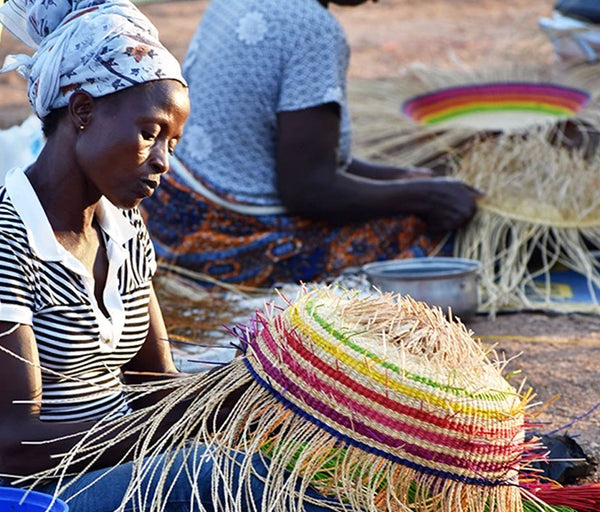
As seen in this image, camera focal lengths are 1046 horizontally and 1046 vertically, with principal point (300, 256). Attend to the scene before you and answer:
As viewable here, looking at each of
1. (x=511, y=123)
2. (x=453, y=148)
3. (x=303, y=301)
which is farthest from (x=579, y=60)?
(x=303, y=301)

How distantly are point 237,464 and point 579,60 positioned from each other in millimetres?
5131

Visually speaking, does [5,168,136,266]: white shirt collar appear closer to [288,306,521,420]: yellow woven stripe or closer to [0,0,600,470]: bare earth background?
[288,306,521,420]: yellow woven stripe

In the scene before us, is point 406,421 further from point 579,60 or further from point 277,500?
point 579,60

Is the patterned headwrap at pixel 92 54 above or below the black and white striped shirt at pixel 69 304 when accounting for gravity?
above

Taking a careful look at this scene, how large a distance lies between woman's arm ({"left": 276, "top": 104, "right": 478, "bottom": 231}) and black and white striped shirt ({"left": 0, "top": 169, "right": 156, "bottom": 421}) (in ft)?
5.55

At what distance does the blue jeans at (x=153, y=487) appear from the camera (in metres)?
1.67

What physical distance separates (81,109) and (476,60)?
7457 millimetres

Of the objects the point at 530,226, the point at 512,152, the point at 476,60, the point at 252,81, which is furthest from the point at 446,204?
the point at 476,60

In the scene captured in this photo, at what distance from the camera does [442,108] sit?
5.61 m

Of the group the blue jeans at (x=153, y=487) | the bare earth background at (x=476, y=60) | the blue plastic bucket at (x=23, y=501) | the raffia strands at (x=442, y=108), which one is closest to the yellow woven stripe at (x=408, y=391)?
the blue jeans at (x=153, y=487)

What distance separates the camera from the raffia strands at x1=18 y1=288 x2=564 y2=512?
157 cm

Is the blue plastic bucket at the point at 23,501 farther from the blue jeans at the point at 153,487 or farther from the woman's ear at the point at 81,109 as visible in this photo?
the woman's ear at the point at 81,109

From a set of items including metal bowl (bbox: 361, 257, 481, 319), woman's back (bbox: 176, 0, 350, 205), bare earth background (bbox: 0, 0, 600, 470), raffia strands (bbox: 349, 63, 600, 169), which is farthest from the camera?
raffia strands (bbox: 349, 63, 600, 169)

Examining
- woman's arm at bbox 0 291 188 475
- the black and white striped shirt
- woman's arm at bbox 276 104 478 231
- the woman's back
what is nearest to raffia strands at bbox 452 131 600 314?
woman's arm at bbox 276 104 478 231
